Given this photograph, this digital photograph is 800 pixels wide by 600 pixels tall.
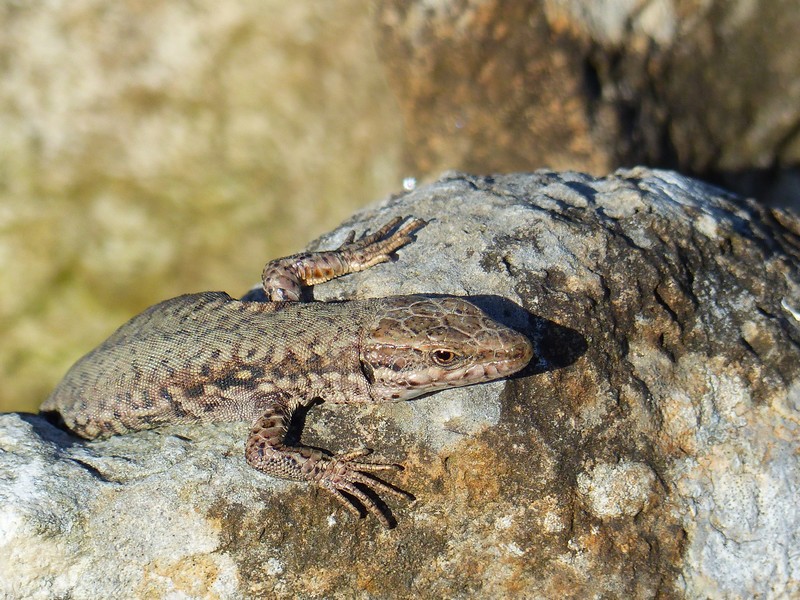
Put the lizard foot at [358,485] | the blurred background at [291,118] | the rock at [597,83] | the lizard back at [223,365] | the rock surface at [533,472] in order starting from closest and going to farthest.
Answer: the rock surface at [533,472] → the lizard foot at [358,485] → the lizard back at [223,365] → the rock at [597,83] → the blurred background at [291,118]

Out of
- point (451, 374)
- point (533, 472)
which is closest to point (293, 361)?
point (451, 374)

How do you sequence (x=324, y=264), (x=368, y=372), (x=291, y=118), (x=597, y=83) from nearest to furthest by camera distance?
(x=368, y=372) < (x=324, y=264) < (x=597, y=83) < (x=291, y=118)

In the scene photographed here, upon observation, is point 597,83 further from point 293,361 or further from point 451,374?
point 293,361

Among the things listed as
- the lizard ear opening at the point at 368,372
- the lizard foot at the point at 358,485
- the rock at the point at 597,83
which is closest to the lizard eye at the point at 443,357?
the lizard ear opening at the point at 368,372

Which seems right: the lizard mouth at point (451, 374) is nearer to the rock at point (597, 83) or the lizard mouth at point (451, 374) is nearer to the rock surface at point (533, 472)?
the rock surface at point (533, 472)

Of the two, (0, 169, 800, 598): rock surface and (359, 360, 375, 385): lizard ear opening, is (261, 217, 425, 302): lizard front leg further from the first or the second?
(359, 360, 375, 385): lizard ear opening

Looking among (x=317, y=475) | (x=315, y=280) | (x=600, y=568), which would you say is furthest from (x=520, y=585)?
(x=315, y=280)

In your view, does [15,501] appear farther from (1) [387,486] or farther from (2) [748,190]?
(2) [748,190]
